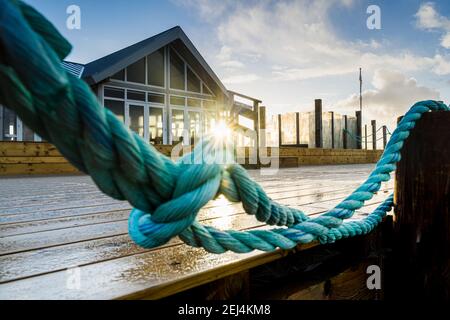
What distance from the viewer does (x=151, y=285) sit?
2.55 feet

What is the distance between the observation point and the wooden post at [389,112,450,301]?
1428mm

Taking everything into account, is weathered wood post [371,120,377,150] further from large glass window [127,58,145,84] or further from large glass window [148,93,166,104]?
large glass window [127,58,145,84]

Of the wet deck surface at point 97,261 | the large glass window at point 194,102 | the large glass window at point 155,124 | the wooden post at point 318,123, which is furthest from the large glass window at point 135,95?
the wet deck surface at point 97,261

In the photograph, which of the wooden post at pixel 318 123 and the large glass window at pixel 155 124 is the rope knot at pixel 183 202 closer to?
the large glass window at pixel 155 124

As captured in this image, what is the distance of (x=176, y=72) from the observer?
12.5 metres

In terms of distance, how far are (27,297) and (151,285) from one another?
0.28 metres

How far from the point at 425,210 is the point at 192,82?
12.1 meters

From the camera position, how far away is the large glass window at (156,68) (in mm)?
11619

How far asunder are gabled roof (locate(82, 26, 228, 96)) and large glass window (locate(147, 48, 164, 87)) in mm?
548

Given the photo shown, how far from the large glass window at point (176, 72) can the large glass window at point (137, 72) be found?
1.25 metres

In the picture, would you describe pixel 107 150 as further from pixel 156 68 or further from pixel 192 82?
pixel 192 82
